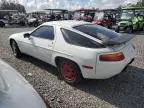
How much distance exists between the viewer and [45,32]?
6.45m

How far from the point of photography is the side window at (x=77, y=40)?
16.8ft

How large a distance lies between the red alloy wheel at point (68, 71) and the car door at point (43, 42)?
1.78 ft

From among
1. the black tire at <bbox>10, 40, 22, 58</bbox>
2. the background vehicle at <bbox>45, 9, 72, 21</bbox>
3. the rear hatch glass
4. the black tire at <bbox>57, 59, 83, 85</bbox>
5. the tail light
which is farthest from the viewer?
the background vehicle at <bbox>45, 9, 72, 21</bbox>

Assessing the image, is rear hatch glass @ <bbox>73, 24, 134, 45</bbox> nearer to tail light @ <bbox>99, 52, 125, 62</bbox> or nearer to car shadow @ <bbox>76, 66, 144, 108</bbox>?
tail light @ <bbox>99, 52, 125, 62</bbox>

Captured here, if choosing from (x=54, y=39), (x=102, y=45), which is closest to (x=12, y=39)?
(x=54, y=39)

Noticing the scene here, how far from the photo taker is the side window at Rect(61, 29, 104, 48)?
16.8 feet

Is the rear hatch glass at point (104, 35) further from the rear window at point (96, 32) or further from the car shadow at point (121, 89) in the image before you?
the car shadow at point (121, 89)

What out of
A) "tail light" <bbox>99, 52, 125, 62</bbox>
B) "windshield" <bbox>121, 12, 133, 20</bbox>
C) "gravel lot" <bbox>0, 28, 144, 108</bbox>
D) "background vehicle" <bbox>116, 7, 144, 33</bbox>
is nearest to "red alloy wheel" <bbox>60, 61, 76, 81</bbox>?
"gravel lot" <bbox>0, 28, 144, 108</bbox>

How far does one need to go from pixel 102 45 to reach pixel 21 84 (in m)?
2.67

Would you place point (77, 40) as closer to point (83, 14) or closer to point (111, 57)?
point (111, 57)

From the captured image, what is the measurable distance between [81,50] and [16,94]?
283cm

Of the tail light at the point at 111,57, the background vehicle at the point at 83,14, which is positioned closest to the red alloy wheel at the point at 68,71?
the tail light at the point at 111,57

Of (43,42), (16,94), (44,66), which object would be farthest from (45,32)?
(16,94)

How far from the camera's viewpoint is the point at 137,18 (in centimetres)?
2028
